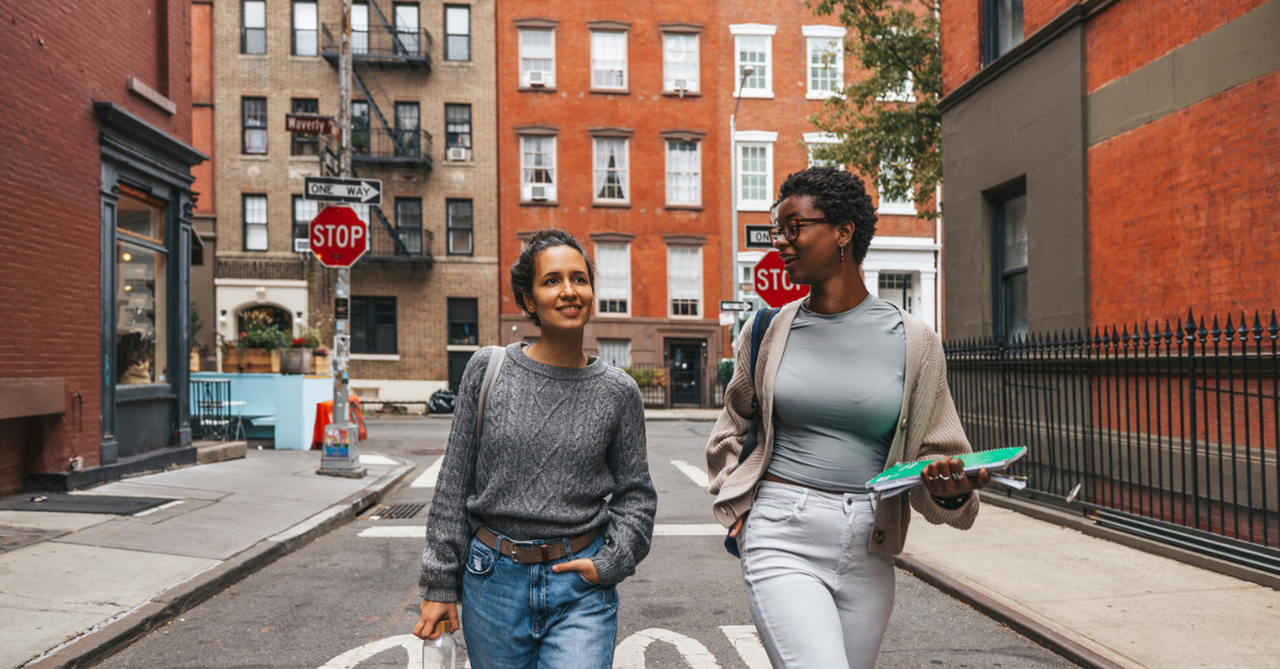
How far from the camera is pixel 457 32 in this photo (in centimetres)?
3059

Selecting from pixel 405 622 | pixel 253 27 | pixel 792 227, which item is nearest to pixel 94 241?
pixel 405 622

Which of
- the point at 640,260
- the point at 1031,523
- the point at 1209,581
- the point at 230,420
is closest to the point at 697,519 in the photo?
the point at 1031,523

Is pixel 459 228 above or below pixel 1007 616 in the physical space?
above

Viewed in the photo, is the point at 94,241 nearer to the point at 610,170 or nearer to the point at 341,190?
the point at 341,190

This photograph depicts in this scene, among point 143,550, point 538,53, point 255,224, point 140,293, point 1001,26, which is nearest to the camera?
point 143,550

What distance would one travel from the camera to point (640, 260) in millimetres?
31047

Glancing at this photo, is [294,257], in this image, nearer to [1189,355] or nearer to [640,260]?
[640,260]

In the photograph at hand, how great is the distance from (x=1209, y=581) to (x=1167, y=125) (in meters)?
4.23

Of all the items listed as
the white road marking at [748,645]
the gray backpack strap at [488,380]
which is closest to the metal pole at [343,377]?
the white road marking at [748,645]

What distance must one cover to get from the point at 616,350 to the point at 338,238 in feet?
64.0

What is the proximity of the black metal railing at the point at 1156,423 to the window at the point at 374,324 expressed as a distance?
76.1 ft

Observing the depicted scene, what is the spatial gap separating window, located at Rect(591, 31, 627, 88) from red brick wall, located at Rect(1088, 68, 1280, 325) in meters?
23.9

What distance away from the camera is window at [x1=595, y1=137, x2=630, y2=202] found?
31.1 meters

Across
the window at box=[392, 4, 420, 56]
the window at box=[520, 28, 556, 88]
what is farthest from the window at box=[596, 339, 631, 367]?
the window at box=[392, 4, 420, 56]
